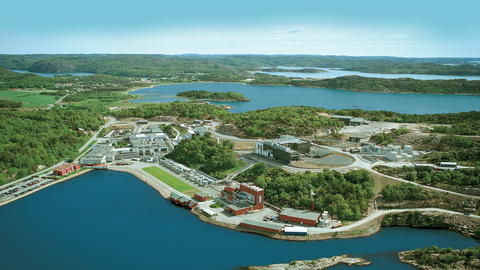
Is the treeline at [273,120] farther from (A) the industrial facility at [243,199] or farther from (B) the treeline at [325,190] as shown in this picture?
(A) the industrial facility at [243,199]

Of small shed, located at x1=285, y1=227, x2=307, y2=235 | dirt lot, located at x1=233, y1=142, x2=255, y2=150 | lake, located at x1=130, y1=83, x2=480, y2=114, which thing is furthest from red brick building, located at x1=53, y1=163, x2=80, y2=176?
lake, located at x1=130, y1=83, x2=480, y2=114

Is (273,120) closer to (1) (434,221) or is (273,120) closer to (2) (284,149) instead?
(2) (284,149)

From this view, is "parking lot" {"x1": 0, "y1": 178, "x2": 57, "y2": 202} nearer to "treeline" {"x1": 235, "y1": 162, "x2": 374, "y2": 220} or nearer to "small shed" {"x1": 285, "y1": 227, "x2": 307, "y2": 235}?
"treeline" {"x1": 235, "y1": 162, "x2": 374, "y2": 220}

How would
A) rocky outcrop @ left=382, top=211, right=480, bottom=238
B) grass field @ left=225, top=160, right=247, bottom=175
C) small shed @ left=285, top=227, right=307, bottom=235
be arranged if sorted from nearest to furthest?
small shed @ left=285, top=227, right=307, bottom=235 < rocky outcrop @ left=382, top=211, right=480, bottom=238 < grass field @ left=225, top=160, right=247, bottom=175

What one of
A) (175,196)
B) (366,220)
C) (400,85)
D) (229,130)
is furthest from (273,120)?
(400,85)

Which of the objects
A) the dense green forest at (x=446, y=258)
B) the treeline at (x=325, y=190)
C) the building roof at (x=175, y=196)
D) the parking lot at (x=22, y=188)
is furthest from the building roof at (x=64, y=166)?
the dense green forest at (x=446, y=258)

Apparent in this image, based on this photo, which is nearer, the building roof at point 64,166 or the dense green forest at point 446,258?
the dense green forest at point 446,258
